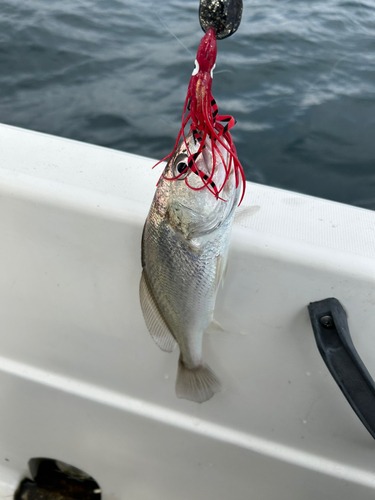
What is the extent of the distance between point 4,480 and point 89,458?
1.48 feet

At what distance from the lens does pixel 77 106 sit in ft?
12.8

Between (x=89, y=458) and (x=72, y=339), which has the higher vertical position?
(x=72, y=339)

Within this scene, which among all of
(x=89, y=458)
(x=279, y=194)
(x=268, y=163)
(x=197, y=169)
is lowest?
(x=89, y=458)

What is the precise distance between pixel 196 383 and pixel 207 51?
101 centimetres

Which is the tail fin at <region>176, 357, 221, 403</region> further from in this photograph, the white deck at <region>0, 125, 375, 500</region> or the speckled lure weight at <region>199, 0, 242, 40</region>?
the speckled lure weight at <region>199, 0, 242, 40</region>

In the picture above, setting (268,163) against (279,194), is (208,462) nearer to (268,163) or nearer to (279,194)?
(279,194)

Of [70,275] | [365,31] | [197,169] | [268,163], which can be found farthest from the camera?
[365,31]

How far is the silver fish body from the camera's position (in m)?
0.98

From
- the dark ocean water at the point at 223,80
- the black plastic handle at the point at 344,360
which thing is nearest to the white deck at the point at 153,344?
the black plastic handle at the point at 344,360

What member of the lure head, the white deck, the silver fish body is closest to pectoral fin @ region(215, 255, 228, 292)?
the silver fish body

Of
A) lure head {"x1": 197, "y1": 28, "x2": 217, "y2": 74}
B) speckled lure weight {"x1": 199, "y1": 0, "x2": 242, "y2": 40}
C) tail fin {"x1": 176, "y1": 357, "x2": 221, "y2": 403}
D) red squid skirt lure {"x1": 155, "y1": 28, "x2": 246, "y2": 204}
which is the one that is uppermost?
speckled lure weight {"x1": 199, "y1": 0, "x2": 242, "y2": 40}

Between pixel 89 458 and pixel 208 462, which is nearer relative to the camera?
pixel 208 462

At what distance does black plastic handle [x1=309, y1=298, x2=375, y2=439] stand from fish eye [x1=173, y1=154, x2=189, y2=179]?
592 millimetres

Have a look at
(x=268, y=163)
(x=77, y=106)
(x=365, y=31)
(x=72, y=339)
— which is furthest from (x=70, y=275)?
(x=365, y=31)
